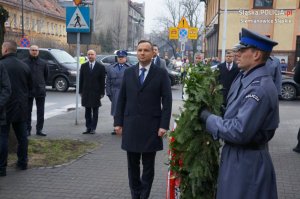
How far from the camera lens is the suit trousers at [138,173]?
516 centimetres

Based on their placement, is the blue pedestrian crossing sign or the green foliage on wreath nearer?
the green foliage on wreath

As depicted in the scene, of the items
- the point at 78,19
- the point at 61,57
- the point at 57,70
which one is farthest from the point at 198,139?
the point at 61,57

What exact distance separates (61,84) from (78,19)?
33.8ft

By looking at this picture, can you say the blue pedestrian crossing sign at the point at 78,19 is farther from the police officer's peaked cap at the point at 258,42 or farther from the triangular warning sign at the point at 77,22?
the police officer's peaked cap at the point at 258,42

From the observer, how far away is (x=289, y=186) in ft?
20.1

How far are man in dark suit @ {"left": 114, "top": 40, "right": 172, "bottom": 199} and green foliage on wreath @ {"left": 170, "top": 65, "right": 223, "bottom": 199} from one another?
113 centimetres

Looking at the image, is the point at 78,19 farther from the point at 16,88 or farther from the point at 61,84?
the point at 61,84

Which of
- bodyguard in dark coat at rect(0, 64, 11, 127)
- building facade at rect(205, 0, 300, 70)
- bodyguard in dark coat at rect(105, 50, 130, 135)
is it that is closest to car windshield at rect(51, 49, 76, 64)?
bodyguard in dark coat at rect(105, 50, 130, 135)

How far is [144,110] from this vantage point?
5.00 m

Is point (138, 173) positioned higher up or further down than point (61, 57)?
further down

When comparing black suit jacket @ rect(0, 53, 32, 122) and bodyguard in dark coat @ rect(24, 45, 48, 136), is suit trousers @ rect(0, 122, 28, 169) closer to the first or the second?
black suit jacket @ rect(0, 53, 32, 122)

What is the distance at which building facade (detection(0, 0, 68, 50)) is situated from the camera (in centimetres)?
4397

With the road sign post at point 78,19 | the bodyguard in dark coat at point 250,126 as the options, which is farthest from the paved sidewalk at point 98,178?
the road sign post at point 78,19

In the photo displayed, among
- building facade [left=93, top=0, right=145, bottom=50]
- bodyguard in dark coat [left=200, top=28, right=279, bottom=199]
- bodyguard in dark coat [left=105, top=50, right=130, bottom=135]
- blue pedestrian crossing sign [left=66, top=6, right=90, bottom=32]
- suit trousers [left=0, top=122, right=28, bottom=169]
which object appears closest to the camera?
bodyguard in dark coat [left=200, top=28, right=279, bottom=199]
